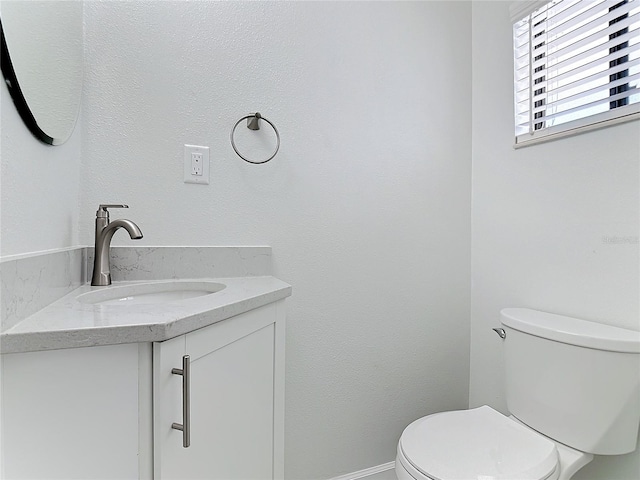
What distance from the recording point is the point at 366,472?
4.86 ft

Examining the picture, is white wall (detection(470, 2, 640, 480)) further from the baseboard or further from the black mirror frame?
the black mirror frame

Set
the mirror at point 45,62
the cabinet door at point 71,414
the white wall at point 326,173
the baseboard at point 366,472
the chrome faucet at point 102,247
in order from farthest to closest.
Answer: the baseboard at point 366,472
the white wall at point 326,173
the chrome faucet at point 102,247
the mirror at point 45,62
the cabinet door at point 71,414

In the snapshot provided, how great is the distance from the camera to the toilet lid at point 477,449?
91 centimetres

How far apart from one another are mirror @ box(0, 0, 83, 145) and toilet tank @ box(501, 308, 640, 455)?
4.65 ft

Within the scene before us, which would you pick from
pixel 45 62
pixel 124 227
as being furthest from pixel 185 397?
pixel 45 62

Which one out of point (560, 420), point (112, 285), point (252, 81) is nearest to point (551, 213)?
point (560, 420)

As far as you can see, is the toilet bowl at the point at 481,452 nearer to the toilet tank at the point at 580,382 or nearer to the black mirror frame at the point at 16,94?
the toilet tank at the point at 580,382

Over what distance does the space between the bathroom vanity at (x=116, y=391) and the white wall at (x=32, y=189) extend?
15 cm

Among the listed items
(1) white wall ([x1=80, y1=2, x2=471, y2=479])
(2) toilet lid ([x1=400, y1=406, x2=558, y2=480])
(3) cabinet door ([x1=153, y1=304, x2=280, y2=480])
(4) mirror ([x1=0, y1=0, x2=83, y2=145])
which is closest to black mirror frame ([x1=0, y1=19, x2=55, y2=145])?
(4) mirror ([x1=0, y1=0, x2=83, y2=145])

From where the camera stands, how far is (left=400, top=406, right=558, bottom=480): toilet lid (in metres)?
0.91

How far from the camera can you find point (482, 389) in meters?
1.61

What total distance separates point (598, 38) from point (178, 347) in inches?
59.7

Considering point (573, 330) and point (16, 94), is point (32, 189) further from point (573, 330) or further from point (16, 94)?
point (573, 330)

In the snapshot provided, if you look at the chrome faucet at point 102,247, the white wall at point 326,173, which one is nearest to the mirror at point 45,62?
the white wall at point 326,173
